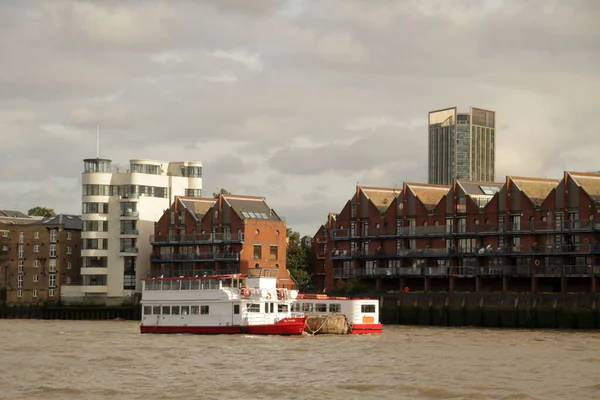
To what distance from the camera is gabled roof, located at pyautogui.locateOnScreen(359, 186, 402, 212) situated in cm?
14088

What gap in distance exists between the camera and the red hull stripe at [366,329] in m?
98.9

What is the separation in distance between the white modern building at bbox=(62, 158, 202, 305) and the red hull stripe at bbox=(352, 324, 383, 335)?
2197 inches

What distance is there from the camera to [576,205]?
380ft

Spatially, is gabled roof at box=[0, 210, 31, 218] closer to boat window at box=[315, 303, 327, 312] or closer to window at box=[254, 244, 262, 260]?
window at box=[254, 244, 262, 260]

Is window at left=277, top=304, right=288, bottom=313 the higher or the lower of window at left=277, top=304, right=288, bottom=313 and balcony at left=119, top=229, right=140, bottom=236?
the lower

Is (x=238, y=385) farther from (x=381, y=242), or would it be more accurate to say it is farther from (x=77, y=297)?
(x=77, y=297)

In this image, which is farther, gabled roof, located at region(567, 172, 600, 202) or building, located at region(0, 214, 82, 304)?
building, located at region(0, 214, 82, 304)

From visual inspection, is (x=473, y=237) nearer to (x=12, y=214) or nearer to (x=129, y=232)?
(x=129, y=232)

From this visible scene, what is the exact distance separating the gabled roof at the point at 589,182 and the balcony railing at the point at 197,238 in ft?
142

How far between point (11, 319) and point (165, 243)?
22.6m

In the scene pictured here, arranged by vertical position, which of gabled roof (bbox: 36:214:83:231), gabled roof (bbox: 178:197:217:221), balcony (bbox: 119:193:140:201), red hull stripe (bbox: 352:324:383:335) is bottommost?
red hull stripe (bbox: 352:324:383:335)

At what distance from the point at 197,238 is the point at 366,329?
52217 millimetres

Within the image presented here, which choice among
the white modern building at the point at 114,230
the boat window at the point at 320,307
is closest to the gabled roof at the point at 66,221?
the white modern building at the point at 114,230

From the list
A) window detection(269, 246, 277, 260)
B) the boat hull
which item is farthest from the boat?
window detection(269, 246, 277, 260)
